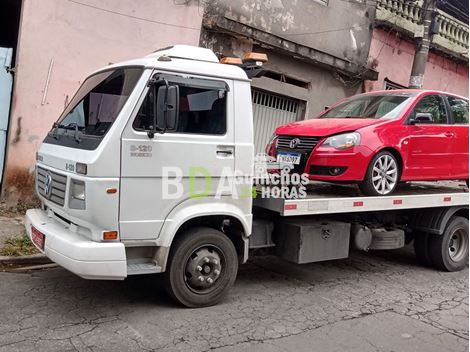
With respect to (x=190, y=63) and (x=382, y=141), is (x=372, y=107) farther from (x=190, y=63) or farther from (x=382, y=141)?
(x=190, y=63)

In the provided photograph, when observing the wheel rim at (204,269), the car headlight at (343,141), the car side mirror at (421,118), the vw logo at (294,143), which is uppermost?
the car side mirror at (421,118)

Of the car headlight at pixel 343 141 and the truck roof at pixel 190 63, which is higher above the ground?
the truck roof at pixel 190 63

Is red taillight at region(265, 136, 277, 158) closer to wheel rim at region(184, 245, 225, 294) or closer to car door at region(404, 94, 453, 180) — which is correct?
car door at region(404, 94, 453, 180)

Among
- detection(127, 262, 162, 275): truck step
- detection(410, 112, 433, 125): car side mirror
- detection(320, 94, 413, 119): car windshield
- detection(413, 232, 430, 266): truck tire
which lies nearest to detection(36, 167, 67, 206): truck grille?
detection(127, 262, 162, 275): truck step

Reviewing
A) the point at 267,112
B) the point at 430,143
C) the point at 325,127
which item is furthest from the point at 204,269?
the point at 267,112

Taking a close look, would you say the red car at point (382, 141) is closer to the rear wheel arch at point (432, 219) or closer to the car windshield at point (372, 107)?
the car windshield at point (372, 107)

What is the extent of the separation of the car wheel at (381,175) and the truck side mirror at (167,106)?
107 inches

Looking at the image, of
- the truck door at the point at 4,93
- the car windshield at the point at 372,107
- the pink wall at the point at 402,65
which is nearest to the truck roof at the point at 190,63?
the car windshield at the point at 372,107

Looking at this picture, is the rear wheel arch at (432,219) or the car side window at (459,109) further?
the car side window at (459,109)

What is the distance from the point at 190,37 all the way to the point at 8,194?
430 centimetres

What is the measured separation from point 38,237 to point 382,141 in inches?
158

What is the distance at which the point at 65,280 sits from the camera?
5.45m

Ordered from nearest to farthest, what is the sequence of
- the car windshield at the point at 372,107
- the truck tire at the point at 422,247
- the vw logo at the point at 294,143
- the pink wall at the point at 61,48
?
the vw logo at the point at 294,143 → the car windshield at the point at 372,107 → the truck tire at the point at 422,247 → the pink wall at the point at 61,48

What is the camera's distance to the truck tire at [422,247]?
23.6 feet
